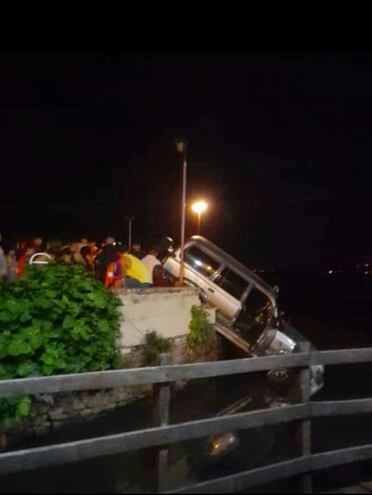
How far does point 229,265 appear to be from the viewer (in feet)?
44.8

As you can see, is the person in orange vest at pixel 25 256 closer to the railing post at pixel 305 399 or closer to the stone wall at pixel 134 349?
the stone wall at pixel 134 349

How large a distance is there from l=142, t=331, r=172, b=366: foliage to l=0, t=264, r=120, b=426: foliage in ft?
3.80

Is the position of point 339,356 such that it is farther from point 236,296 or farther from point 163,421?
point 236,296

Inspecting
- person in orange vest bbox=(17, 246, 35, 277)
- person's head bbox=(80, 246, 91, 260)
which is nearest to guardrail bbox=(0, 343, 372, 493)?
person in orange vest bbox=(17, 246, 35, 277)

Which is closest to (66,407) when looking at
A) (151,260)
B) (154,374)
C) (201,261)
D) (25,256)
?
(154,374)

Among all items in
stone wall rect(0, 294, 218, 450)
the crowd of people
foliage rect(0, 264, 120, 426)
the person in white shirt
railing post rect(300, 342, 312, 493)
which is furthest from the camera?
the person in white shirt

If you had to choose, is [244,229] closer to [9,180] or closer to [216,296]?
[9,180]

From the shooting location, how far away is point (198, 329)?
12180mm

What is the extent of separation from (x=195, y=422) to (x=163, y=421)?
0.23 meters

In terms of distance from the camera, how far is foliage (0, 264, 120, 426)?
7867 millimetres

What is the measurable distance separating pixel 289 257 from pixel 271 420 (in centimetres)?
4524

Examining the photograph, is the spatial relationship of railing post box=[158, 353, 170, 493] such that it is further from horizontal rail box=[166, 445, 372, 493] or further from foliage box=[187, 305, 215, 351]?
foliage box=[187, 305, 215, 351]

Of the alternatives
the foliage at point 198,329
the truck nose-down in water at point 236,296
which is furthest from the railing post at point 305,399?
the foliage at point 198,329

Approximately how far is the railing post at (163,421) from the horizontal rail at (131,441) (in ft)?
0.34
